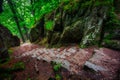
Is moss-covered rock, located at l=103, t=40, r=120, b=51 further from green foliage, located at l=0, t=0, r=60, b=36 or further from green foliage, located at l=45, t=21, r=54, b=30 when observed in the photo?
green foliage, located at l=0, t=0, r=60, b=36

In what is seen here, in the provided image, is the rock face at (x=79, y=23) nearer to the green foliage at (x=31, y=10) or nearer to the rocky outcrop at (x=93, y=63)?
the rocky outcrop at (x=93, y=63)

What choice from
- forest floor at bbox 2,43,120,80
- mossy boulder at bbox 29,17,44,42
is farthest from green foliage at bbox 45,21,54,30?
forest floor at bbox 2,43,120,80

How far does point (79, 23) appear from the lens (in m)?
9.89

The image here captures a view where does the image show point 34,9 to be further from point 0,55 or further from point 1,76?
point 1,76

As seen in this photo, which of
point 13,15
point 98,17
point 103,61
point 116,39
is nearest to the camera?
point 103,61

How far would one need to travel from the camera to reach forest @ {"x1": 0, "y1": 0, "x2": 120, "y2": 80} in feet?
20.6

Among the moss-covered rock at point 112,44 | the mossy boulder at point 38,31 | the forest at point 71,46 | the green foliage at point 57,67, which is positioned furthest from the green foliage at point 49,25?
the green foliage at point 57,67

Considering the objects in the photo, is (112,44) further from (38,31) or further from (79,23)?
(38,31)

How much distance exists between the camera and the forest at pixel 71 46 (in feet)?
20.6

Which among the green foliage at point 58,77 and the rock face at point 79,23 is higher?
the rock face at point 79,23

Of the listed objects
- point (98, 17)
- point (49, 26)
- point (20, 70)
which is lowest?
point (20, 70)

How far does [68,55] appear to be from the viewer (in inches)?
318

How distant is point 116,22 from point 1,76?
8.35 m

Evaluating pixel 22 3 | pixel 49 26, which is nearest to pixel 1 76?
pixel 49 26
